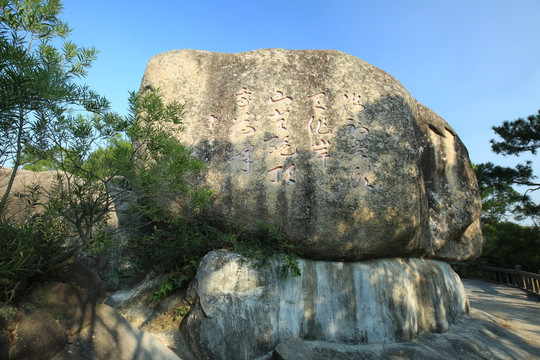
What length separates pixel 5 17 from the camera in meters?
2.90

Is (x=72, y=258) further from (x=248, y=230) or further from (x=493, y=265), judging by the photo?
(x=493, y=265)

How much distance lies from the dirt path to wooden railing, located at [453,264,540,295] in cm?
30

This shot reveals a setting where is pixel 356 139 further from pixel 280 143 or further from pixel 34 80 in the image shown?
pixel 34 80

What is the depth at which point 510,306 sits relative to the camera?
1009cm

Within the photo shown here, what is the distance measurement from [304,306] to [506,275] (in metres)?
12.6

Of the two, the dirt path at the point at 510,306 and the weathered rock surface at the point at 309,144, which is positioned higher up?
the weathered rock surface at the point at 309,144

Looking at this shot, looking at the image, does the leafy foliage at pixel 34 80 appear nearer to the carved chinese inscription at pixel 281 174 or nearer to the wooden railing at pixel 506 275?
the carved chinese inscription at pixel 281 174

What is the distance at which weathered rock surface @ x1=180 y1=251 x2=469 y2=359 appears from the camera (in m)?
4.84

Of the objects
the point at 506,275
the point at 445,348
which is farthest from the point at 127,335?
the point at 506,275

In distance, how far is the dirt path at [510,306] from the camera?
7648 millimetres

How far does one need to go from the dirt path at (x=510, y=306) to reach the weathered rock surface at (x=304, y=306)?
2476mm

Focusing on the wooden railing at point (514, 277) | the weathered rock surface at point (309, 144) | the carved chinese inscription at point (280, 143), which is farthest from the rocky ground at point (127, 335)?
the wooden railing at point (514, 277)

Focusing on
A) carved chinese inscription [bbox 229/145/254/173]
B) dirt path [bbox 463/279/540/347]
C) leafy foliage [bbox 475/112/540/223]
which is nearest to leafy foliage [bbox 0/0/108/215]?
carved chinese inscription [bbox 229/145/254/173]

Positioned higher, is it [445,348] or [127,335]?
[127,335]
